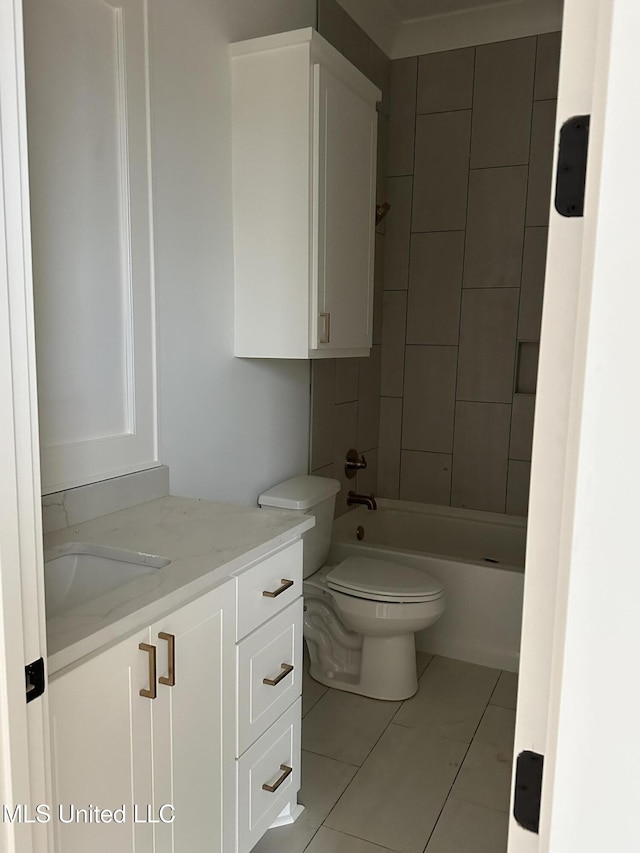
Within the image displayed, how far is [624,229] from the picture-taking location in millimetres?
398

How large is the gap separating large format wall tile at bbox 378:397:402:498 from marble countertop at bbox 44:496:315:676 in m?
1.91

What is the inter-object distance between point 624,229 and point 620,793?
355 mm

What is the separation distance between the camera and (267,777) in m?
1.61

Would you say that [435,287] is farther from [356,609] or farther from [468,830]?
[468,830]

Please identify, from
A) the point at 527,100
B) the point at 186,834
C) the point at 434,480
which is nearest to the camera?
the point at 186,834

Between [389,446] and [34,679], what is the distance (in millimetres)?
2844

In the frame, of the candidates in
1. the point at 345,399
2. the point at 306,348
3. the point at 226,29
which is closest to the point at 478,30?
the point at 226,29

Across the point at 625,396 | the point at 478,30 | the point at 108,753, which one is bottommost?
the point at 108,753

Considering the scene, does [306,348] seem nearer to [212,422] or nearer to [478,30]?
[212,422]

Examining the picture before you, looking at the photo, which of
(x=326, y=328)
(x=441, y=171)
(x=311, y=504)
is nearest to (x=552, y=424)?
(x=326, y=328)

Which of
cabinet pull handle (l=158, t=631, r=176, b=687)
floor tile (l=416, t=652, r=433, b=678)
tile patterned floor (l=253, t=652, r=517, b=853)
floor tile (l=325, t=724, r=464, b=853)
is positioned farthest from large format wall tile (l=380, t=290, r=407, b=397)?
cabinet pull handle (l=158, t=631, r=176, b=687)

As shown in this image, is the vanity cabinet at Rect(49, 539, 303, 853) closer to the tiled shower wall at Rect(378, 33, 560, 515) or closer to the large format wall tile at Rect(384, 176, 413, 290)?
the tiled shower wall at Rect(378, 33, 560, 515)

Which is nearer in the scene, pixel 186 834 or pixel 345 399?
pixel 186 834

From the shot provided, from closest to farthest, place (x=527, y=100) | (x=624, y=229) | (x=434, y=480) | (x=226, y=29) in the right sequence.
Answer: (x=624, y=229) → (x=226, y=29) → (x=527, y=100) → (x=434, y=480)
